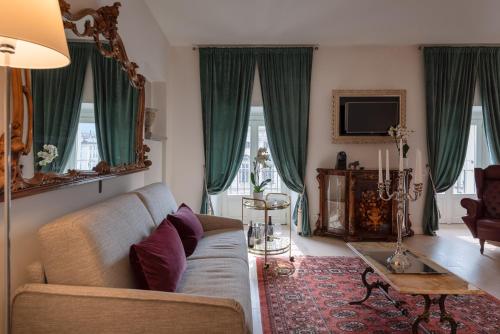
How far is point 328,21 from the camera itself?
3.71 meters

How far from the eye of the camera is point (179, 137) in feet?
14.8

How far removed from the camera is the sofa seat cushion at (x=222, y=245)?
2.28 meters

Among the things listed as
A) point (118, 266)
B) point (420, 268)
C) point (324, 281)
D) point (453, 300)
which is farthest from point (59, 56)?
point (453, 300)

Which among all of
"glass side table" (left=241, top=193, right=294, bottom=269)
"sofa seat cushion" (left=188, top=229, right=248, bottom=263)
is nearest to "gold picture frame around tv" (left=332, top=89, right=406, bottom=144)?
"glass side table" (left=241, top=193, right=294, bottom=269)

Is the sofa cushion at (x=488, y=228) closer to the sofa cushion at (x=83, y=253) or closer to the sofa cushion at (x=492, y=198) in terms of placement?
the sofa cushion at (x=492, y=198)

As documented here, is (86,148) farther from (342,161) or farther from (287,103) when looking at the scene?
(342,161)

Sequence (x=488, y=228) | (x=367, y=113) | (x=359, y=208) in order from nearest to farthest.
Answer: (x=488, y=228) < (x=359, y=208) < (x=367, y=113)

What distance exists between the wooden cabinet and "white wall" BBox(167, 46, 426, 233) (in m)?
0.33

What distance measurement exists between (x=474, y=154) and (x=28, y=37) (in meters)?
5.90

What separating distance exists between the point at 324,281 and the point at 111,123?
89.4 inches

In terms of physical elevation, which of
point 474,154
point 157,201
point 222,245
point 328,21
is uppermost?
point 328,21

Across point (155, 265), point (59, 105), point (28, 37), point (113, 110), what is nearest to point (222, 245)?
point (155, 265)

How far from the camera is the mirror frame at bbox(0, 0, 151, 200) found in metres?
1.34

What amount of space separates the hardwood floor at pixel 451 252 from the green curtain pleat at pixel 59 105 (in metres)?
1.70
